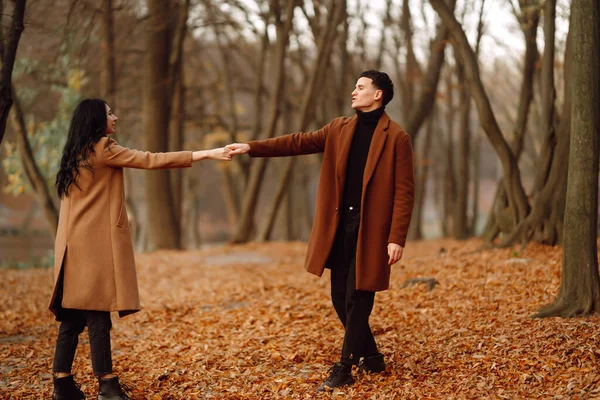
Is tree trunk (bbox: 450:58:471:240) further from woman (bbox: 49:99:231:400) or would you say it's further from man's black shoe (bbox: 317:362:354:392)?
woman (bbox: 49:99:231:400)

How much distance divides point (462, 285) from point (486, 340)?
2.30m

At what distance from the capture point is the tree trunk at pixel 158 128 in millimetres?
16938

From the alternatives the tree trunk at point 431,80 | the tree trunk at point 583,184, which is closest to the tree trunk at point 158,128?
the tree trunk at point 431,80

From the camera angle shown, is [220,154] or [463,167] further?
[463,167]

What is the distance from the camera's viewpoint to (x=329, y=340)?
6523 mm

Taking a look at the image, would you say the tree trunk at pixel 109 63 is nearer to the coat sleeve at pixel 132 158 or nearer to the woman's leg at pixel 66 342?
the coat sleeve at pixel 132 158

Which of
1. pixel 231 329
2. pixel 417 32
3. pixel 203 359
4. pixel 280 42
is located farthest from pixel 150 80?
pixel 203 359

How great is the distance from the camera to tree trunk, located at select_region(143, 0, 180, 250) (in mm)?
16938

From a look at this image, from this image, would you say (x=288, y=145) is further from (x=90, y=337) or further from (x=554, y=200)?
(x=554, y=200)

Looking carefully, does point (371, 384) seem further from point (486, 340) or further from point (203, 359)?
point (203, 359)

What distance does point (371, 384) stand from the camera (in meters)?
5.16

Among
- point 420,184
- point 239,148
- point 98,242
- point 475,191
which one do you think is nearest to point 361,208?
point 239,148

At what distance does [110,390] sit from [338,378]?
1.59 metres

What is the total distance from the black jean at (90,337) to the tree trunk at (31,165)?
7.35 metres
